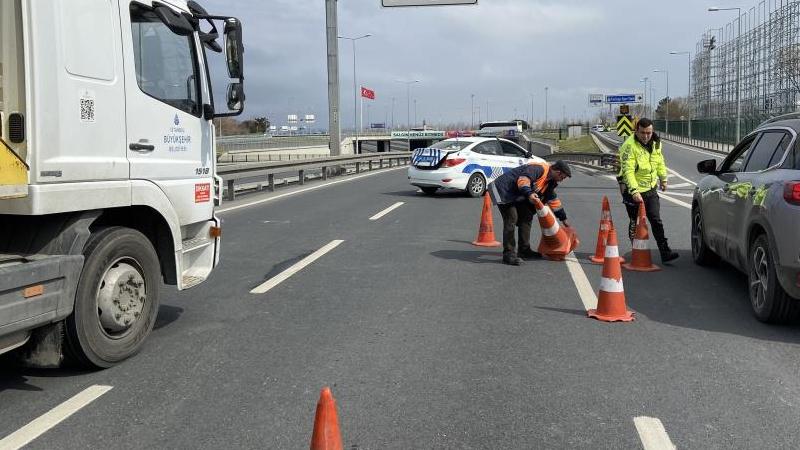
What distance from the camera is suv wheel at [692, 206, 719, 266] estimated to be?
26.6 feet

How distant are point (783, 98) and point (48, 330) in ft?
191

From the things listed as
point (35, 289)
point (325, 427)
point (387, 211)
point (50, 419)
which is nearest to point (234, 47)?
point (35, 289)

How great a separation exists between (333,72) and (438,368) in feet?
77.2

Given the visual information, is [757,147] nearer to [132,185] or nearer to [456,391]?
[456,391]

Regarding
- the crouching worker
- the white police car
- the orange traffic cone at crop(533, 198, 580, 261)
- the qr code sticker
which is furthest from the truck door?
the white police car

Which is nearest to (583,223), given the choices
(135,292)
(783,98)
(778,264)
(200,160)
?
(778,264)

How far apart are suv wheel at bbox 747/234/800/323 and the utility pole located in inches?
885

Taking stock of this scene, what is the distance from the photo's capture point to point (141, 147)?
4.88 m

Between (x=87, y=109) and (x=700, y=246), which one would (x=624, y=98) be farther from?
(x=87, y=109)

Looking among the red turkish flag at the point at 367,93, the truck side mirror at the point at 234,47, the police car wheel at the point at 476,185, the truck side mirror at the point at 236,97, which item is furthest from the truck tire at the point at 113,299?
the red turkish flag at the point at 367,93

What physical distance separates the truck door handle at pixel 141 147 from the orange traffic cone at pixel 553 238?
4.80 meters

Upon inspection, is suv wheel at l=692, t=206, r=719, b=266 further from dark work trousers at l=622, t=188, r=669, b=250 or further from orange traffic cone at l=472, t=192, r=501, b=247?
orange traffic cone at l=472, t=192, r=501, b=247

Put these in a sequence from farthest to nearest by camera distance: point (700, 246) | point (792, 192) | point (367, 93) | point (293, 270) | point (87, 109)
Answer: point (367, 93) < point (700, 246) < point (293, 270) < point (792, 192) < point (87, 109)

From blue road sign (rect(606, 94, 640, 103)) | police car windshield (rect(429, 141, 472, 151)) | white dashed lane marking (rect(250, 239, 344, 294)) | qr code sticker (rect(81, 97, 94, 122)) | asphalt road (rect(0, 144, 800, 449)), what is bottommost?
asphalt road (rect(0, 144, 800, 449))
